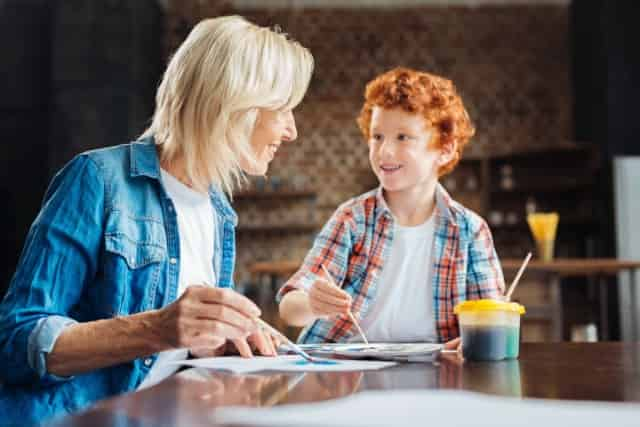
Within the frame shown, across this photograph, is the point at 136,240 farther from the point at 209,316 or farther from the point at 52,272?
the point at 209,316

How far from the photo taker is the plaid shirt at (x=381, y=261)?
5.93ft

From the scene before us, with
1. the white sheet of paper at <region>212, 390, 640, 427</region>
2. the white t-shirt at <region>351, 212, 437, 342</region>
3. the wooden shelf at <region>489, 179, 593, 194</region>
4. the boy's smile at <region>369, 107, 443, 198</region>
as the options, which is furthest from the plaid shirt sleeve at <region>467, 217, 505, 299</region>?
the wooden shelf at <region>489, 179, 593, 194</region>

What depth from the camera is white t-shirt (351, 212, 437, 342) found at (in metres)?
1.76

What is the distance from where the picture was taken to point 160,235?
1.29m

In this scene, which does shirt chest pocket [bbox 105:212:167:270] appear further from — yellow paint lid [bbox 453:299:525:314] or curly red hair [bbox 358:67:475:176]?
curly red hair [bbox 358:67:475:176]

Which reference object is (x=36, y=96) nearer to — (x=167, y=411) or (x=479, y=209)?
(x=479, y=209)

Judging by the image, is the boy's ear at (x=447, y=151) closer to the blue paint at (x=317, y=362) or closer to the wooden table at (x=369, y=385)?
the wooden table at (x=369, y=385)

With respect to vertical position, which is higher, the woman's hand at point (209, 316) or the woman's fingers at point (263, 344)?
the woman's hand at point (209, 316)

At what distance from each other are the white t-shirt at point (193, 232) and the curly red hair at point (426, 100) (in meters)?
0.72

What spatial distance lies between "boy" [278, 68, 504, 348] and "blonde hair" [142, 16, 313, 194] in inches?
18.0

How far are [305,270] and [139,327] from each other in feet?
2.82

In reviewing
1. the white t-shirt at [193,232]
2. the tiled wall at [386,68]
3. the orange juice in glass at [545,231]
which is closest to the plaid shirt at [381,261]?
the white t-shirt at [193,232]

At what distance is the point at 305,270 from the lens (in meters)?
1.84

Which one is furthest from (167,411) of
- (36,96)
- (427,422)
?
(36,96)
